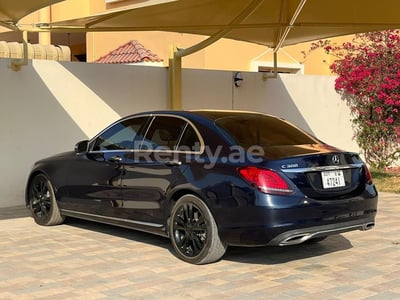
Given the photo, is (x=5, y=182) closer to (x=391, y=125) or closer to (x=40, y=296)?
(x=40, y=296)

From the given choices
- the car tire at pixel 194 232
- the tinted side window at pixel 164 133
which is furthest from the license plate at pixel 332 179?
the tinted side window at pixel 164 133

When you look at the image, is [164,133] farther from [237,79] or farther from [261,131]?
[237,79]

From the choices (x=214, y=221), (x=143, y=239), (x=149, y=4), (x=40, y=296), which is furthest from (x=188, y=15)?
(x=40, y=296)

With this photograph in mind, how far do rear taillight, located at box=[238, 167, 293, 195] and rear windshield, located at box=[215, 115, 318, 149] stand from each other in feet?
1.59

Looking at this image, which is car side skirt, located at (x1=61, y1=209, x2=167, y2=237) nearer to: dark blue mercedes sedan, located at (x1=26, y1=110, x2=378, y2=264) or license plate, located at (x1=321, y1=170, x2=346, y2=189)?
dark blue mercedes sedan, located at (x1=26, y1=110, x2=378, y2=264)

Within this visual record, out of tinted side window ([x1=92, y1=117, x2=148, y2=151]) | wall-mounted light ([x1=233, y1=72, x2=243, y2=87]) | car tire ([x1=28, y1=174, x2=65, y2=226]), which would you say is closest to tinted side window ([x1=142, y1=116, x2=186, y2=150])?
tinted side window ([x1=92, y1=117, x2=148, y2=151])

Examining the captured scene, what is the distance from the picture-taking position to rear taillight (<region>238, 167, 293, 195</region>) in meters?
5.30

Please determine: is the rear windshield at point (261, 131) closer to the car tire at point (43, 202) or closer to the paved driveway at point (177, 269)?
the paved driveway at point (177, 269)

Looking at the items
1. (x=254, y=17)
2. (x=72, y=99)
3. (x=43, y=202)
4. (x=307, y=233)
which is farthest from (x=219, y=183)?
(x=254, y=17)

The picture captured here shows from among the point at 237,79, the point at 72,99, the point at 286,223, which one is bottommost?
the point at 286,223

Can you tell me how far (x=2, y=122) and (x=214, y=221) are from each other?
16.4ft

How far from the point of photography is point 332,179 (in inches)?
220

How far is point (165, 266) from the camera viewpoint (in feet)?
19.0

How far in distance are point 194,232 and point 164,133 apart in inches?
48.1
